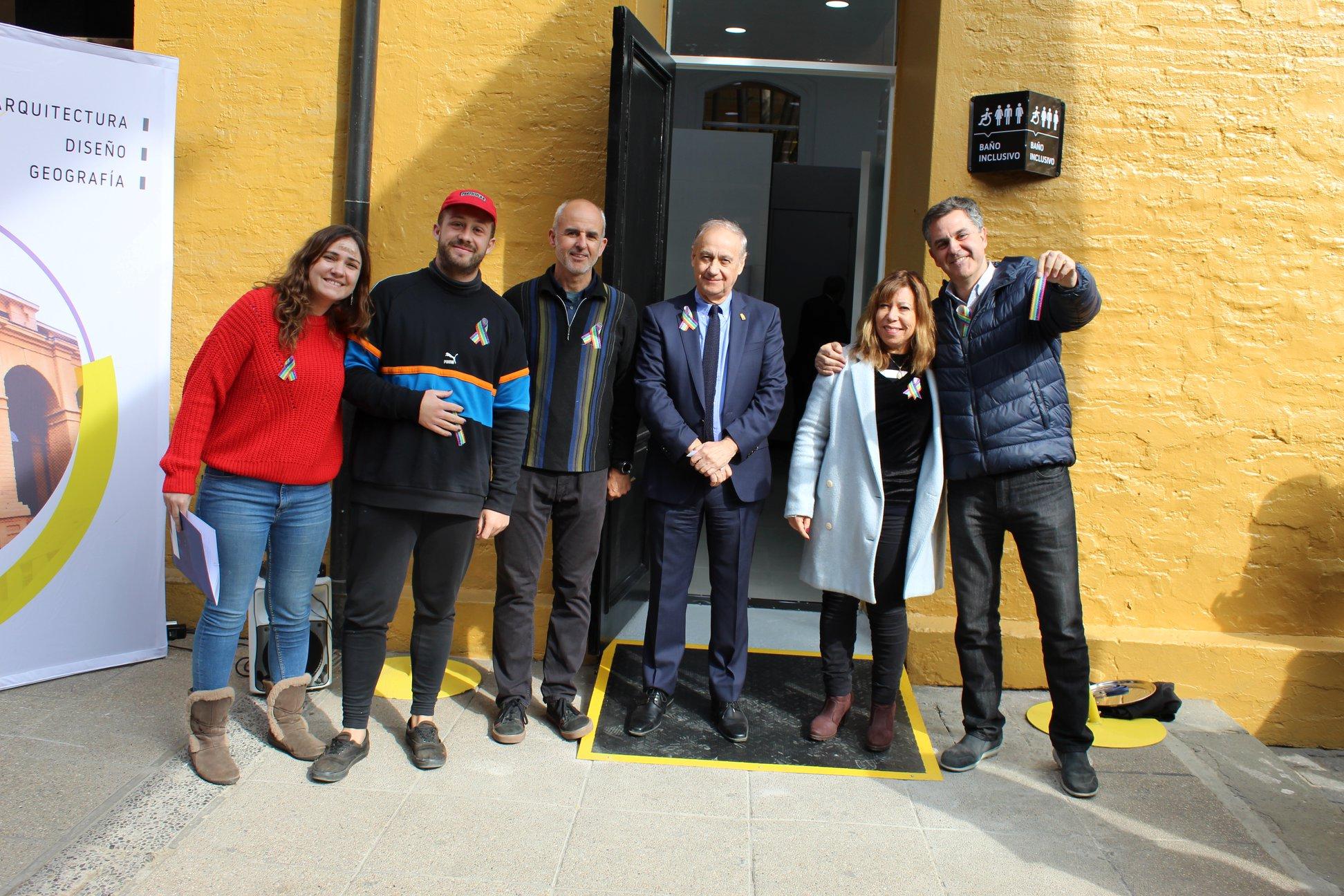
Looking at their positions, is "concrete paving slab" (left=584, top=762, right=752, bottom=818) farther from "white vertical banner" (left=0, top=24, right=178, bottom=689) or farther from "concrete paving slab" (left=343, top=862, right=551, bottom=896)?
"white vertical banner" (left=0, top=24, right=178, bottom=689)

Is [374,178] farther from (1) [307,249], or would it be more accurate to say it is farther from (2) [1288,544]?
(2) [1288,544]

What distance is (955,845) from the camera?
2992 mm

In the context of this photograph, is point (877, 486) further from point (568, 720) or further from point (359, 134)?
point (359, 134)

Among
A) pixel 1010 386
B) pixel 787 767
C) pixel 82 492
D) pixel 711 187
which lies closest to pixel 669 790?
pixel 787 767

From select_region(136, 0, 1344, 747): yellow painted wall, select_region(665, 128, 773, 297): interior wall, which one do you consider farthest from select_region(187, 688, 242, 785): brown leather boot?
select_region(665, 128, 773, 297): interior wall

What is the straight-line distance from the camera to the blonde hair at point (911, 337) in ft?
11.2

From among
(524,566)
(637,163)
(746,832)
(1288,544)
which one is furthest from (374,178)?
(1288,544)

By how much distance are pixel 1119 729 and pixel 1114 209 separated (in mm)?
2090

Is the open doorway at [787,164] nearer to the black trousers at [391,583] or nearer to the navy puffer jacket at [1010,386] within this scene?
the navy puffer jacket at [1010,386]

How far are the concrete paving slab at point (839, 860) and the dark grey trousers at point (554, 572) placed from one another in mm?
994

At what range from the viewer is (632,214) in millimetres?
4164

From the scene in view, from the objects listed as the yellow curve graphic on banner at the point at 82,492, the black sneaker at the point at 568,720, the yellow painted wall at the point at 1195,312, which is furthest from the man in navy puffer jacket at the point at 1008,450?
the yellow curve graphic on banner at the point at 82,492

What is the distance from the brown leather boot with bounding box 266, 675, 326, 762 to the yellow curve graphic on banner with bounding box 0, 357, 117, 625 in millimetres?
1162

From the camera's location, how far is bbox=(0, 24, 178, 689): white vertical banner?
370 cm
